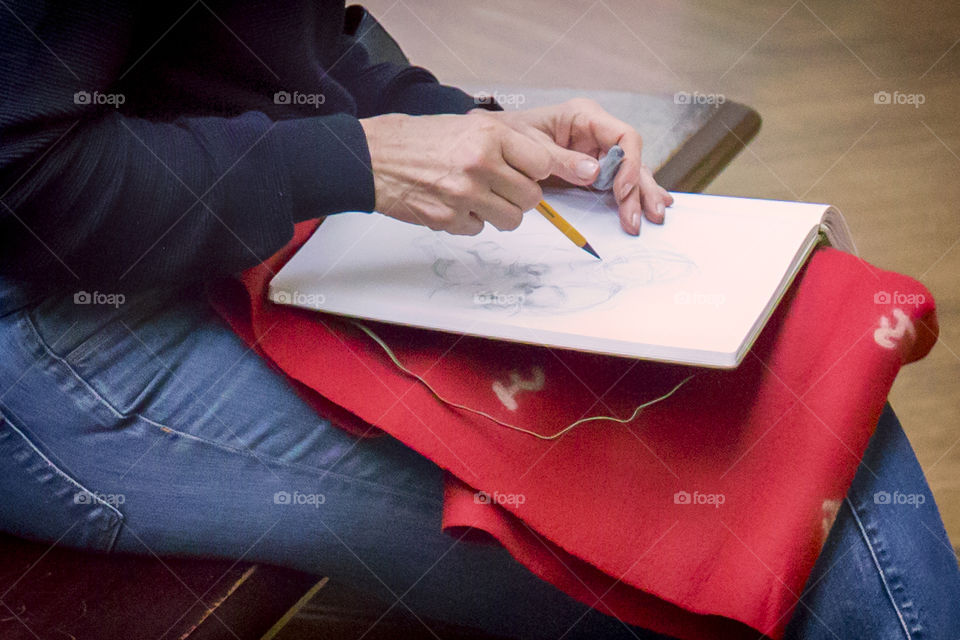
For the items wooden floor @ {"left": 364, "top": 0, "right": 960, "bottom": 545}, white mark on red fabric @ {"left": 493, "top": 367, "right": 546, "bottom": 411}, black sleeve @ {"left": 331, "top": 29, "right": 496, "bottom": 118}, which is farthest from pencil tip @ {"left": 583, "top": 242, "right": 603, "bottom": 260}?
wooden floor @ {"left": 364, "top": 0, "right": 960, "bottom": 545}

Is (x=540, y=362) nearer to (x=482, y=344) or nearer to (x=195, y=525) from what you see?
(x=482, y=344)

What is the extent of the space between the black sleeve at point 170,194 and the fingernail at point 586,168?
0.16m

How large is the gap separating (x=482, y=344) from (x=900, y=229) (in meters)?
1.41

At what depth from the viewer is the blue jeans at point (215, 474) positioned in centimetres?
58

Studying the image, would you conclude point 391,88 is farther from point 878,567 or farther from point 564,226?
point 878,567

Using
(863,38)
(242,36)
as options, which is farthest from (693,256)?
(863,38)

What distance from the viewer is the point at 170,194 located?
1.75 feet

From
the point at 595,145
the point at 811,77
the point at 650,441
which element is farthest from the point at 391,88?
the point at 811,77

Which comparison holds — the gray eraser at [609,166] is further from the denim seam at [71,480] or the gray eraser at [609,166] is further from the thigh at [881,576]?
the denim seam at [71,480]

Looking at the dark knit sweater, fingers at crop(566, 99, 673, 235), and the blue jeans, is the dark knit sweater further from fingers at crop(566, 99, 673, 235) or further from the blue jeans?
fingers at crop(566, 99, 673, 235)

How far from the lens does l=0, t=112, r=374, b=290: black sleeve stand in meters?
0.50

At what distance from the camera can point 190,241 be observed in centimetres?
54

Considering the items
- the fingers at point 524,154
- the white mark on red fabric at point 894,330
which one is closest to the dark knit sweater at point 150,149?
the fingers at point 524,154

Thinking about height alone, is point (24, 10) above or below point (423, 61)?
above
